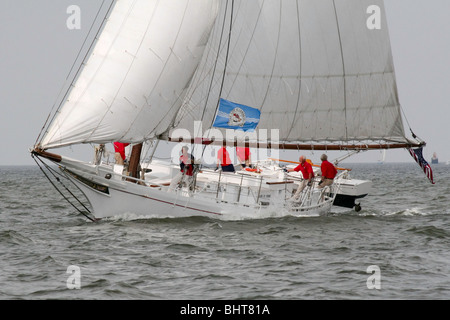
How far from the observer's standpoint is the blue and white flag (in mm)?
23188

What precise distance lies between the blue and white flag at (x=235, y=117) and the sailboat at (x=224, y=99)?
5cm

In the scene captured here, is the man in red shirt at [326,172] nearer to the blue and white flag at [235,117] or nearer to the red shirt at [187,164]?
the blue and white flag at [235,117]

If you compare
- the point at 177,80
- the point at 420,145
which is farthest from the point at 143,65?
the point at 420,145

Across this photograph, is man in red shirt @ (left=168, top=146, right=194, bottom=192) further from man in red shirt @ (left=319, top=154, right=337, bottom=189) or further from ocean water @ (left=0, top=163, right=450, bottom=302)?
man in red shirt @ (left=319, top=154, right=337, bottom=189)

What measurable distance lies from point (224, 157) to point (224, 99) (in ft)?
6.88

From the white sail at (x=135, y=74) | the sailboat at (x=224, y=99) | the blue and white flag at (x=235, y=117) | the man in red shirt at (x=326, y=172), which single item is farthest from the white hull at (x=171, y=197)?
the man in red shirt at (x=326, y=172)

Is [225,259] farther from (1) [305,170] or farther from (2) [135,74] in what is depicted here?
(1) [305,170]

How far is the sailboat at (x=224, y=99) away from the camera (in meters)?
19.9

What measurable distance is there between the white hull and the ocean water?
0.34m

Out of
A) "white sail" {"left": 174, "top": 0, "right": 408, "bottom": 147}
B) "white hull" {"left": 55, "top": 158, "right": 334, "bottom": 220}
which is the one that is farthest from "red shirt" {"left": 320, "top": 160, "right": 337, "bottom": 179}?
"white hull" {"left": 55, "top": 158, "right": 334, "bottom": 220}

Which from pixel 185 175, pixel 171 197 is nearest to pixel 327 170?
pixel 185 175

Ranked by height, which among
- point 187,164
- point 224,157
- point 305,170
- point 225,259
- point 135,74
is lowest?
point 225,259

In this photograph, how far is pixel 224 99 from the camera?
2367 cm
